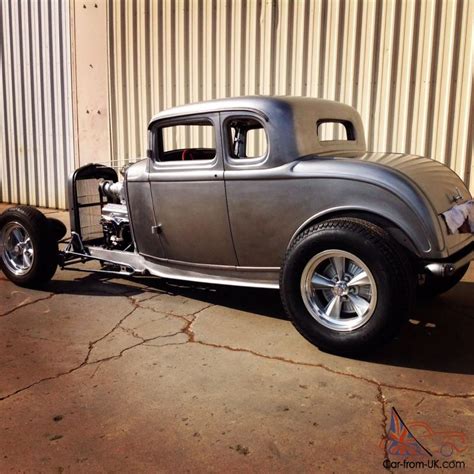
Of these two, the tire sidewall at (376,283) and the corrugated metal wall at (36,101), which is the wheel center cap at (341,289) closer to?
the tire sidewall at (376,283)

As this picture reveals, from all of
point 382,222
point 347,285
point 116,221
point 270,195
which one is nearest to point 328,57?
point 116,221

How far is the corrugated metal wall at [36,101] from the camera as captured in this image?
369 inches

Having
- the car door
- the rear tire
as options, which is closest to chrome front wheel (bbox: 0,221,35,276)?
the rear tire

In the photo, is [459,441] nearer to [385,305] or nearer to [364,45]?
[385,305]

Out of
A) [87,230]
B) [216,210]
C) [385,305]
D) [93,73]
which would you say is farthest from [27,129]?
[385,305]

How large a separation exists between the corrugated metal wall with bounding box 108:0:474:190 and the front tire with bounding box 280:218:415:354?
381 centimetres

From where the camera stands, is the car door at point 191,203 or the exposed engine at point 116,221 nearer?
the car door at point 191,203

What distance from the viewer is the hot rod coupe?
3.52 m

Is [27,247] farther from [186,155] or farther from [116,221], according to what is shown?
[186,155]

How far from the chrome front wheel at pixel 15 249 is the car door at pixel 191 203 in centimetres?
162

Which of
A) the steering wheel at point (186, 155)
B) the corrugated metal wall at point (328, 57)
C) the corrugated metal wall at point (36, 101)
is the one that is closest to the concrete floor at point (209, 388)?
the steering wheel at point (186, 155)

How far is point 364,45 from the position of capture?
6.97 metres

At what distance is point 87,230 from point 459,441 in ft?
13.6

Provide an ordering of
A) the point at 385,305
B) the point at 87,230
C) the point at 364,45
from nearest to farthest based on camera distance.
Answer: the point at 385,305 → the point at 87,230 → the point at 364,45
